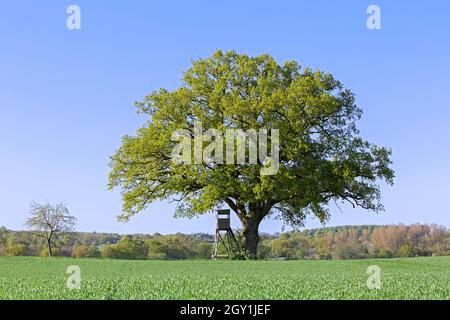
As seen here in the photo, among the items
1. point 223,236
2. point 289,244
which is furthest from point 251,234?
point 289,244

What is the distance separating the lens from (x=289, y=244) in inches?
1594

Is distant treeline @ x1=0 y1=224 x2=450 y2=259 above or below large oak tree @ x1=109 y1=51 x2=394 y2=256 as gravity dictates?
below

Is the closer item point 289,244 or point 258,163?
point 258,163

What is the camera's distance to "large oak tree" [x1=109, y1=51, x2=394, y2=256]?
3203cm

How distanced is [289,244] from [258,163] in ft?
34.6

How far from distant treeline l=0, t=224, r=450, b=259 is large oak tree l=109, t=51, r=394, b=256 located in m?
4.79

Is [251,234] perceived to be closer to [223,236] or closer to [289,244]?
[223,236]

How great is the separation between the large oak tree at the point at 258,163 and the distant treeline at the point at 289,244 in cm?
479

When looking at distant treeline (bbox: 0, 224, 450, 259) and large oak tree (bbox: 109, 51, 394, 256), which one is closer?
large oak tree (bbox: 109, 51, 394, 256)

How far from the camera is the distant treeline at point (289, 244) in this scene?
38812mm

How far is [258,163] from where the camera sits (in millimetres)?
32062

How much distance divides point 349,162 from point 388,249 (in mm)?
10282

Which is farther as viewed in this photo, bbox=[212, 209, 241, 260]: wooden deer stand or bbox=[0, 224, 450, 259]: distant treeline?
bbox=[0, 224, 450, 259]: distant treeline
